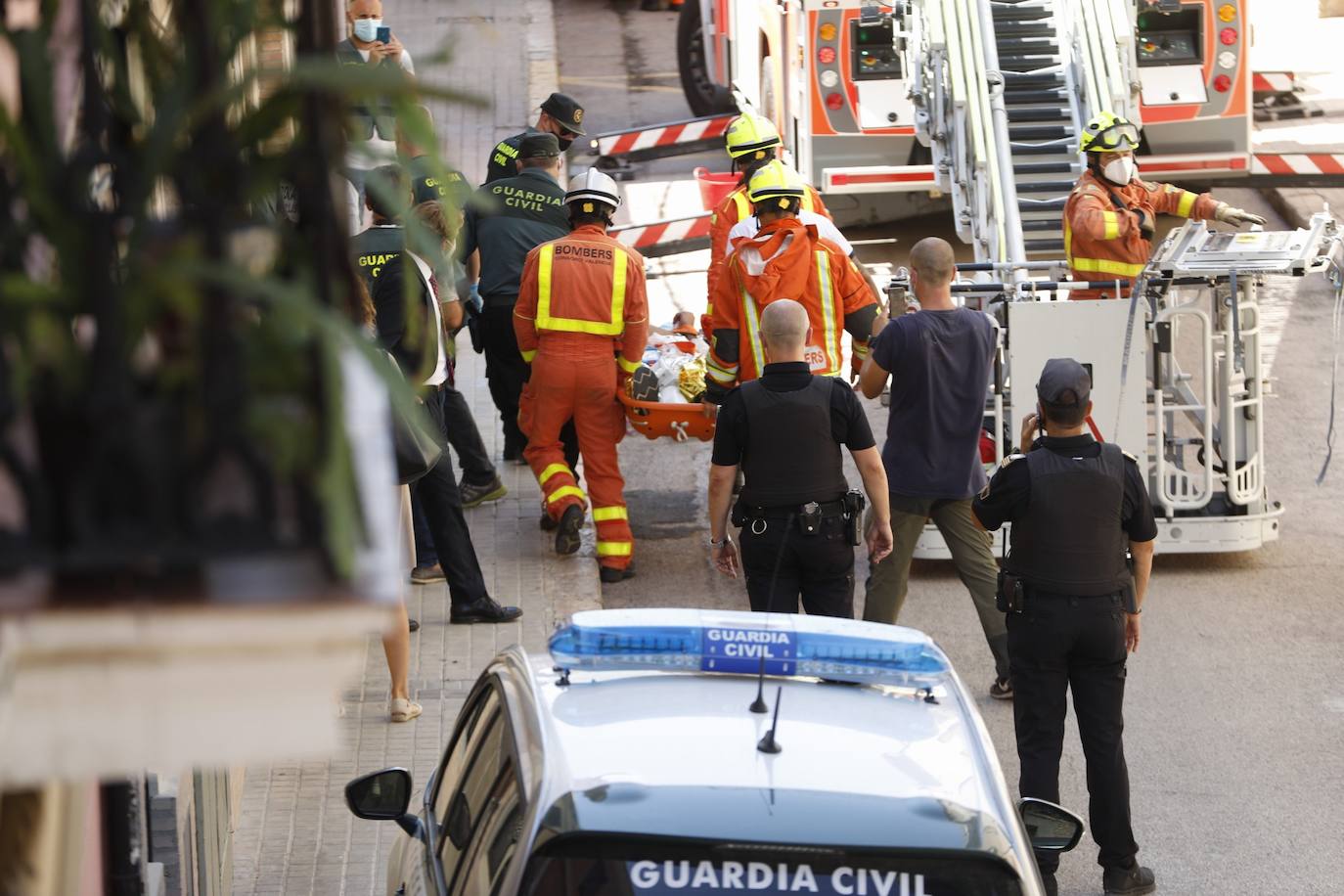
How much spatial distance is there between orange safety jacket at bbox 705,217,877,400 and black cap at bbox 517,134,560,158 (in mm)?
1549

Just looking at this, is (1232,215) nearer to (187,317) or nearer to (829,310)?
(829,310)

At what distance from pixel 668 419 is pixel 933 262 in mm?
2128

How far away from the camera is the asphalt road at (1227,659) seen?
7.03 m

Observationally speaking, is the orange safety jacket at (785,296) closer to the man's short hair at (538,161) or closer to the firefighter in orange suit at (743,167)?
the firefighter in orange suit at (743,167)

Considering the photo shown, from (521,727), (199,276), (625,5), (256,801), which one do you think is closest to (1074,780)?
(256,801)

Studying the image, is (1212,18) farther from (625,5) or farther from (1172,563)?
(625,5)

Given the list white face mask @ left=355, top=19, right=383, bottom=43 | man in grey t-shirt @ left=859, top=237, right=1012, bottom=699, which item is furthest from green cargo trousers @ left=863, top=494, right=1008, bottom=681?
white face mask @ left=355, top=19, right=383, bottom=43

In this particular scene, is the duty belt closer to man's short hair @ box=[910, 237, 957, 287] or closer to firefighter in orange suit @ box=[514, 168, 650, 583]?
man's short hair @ box=[910, 237, 957, 287]

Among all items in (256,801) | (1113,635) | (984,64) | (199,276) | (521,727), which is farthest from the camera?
(984,64)

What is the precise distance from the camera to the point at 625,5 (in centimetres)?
2459

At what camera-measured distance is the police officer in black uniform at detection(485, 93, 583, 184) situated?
10508 millimetres

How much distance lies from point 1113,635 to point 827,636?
2.31 meters

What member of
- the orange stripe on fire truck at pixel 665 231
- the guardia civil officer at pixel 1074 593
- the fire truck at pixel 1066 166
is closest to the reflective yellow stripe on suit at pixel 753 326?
the fire truck at pixel 1066 166

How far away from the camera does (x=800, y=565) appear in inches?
298
